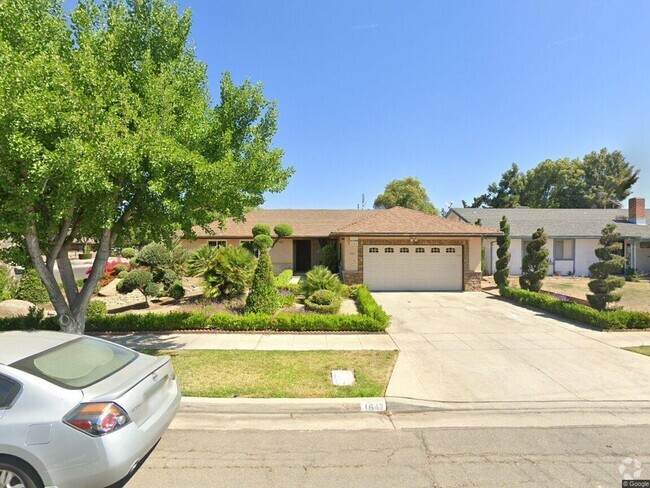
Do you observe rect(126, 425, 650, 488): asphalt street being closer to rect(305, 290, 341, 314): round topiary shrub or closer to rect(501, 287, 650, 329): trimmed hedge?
rect(501, 287, 650, 329): trimmed hedge

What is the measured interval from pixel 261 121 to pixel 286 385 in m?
5.43

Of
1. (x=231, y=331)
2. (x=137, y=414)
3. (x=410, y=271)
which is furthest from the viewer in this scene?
(x=410, y=271)

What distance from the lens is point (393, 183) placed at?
4225cm

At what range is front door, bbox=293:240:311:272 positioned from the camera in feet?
78.6

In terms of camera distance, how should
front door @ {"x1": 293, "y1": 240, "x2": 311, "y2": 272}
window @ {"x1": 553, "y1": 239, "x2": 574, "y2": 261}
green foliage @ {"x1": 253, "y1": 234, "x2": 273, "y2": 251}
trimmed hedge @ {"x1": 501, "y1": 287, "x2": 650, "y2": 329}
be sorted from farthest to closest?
front door @ {"x1": 293, "y1": 240, "x2": 311, "y2": 272}
window @ {"x1": 553, "y1": 239, "x2": 574, "y2": 261}
green foliage @ {"x1": 253, "y1": 234, "x2": 273, "y2": 251}
trimmed hedge @ {"x1": 501, "y1": 287, "x2": 650, "y2": 329}

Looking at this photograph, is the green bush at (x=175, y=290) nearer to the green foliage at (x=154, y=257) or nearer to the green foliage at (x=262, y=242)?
the green foliage at (x=154, y=257)

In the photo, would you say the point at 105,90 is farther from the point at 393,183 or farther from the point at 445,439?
the point at 393,183

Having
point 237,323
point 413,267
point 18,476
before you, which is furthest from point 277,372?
point 413,267

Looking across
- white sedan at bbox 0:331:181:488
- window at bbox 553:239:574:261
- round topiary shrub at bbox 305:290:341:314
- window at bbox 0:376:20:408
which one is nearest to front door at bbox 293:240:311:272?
round topiary shrub at bbox 305:290:341:314

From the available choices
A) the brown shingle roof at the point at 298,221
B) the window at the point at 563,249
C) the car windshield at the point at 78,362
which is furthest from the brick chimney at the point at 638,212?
the car windshield at the point at 78,362

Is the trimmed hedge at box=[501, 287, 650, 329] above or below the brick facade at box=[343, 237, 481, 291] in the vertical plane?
below

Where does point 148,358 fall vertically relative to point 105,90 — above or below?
below

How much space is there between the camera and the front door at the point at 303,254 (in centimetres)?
2395

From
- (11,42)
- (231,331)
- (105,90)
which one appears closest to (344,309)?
(231,331)
